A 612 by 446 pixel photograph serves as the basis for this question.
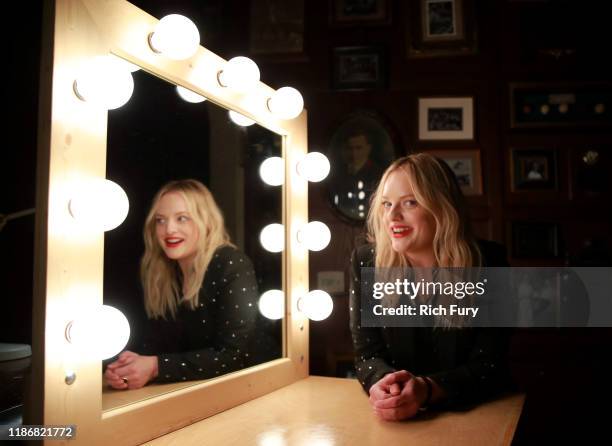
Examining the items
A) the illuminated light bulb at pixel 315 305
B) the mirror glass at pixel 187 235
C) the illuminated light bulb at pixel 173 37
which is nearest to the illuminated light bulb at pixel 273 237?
the mirror glass at pixel 187 235

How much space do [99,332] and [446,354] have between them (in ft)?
2.24

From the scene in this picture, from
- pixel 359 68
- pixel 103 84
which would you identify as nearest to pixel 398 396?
pixel 103 84

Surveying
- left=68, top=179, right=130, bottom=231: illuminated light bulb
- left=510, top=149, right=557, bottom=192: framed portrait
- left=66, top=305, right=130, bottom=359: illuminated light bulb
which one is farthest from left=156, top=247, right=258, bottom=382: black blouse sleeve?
left=510, top=149, right=557, bottom=192: framed portrait

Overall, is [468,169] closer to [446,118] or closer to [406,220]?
[446,118]

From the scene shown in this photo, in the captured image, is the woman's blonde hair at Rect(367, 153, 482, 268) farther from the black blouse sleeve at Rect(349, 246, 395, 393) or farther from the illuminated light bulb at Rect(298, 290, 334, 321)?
the illuminated light bulb at Rect(298, 290, 334, 321)

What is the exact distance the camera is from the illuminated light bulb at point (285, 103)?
1.17 metres

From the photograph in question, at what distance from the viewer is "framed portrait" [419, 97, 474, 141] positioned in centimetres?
138

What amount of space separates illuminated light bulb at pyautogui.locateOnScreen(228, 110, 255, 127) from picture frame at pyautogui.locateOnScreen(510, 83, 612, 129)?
2.47 feet

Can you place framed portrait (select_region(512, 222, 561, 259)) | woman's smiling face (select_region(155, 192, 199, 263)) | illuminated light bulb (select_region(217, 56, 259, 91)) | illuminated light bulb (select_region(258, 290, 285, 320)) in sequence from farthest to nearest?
framed portrait (select_region(512, 222, 561, 259)) < illuminated light bulb (select_region(258, 290, 285, 320)) < illuminated light bulb (select_region(217, 56, 259, 91)) < woman's smiling face (select_region(155, 192, 199, 263))

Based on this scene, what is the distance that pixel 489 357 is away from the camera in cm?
98

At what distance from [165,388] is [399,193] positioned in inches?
23.2

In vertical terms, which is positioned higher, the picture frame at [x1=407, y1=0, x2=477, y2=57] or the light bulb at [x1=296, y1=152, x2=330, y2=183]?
the picture frame at [x1=407, y1=0, x2=477, y2=57]

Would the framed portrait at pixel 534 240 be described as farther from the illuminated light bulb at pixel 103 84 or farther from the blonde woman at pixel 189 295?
the illuminated light bulb at pixel 103 84

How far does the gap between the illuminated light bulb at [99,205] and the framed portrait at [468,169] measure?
0.94 m
